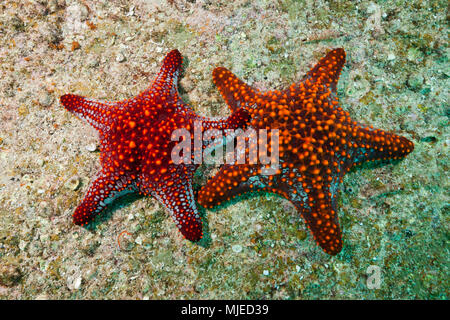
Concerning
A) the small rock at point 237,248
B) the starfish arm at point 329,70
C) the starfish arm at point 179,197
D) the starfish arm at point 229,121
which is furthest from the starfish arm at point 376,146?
the starfish arm at point 179,197

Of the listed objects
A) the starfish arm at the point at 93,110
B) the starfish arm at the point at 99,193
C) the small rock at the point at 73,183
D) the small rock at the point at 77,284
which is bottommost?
the small rock at the point at 77,284

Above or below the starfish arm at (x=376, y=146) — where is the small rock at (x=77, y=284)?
below

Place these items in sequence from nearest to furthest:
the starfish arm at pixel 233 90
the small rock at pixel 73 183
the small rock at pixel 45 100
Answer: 1. the starfish arm at pixel 233 90
2. the small rock at pixel 73 183
3. the small rock at pixel 45 100

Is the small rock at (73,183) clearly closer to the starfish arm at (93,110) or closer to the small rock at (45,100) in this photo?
the starfish arm at (93,110)

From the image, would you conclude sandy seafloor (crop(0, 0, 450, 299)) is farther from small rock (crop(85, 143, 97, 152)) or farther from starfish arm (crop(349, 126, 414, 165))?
starfish arm (crop(349, 126, 414, 165))

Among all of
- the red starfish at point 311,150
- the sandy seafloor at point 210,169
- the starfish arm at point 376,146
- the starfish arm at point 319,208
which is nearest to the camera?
the red starfish at point 311,150

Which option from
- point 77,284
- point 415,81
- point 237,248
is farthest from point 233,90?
point 77,284

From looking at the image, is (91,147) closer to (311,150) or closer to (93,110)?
(93,110)
